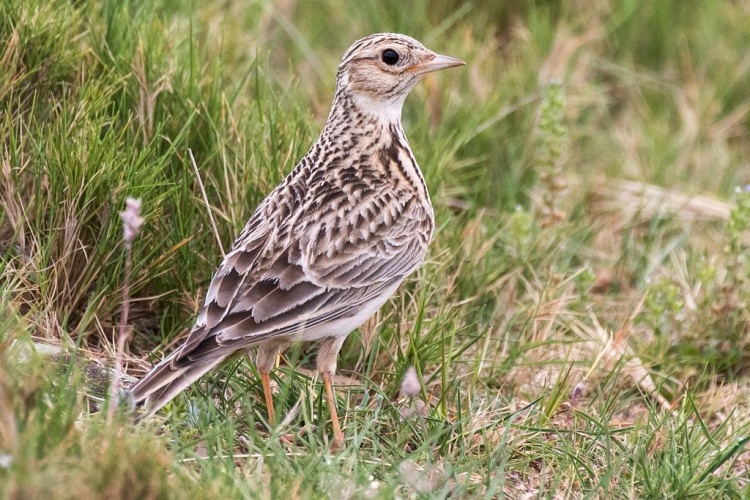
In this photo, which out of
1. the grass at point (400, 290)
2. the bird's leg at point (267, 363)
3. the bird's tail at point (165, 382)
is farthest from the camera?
the bird's leg at point (267, 363)

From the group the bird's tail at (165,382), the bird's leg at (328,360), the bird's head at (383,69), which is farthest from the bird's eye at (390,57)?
the bird's tail at (165,382)

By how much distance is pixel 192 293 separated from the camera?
5379 mm

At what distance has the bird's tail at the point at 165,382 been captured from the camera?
426 cm

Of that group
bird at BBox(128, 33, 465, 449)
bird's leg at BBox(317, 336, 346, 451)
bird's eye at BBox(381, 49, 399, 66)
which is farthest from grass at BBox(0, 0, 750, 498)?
bird's eye at BBox(381, 49, 399, 66)

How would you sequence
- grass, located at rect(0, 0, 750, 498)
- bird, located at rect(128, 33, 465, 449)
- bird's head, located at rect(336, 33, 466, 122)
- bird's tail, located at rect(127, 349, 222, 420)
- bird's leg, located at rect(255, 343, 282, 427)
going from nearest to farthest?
1. grass, located at rect(0, 0, 750, 498)
2. bird's tail, located at rect(127, 349, 222, 420)
3. bird, located at rect(128, 33, 465, 449)
4. bird's leg, located at rect(255, 343, 282, 427)
5. bird's head, located at rect(336, 33, 466, 122)

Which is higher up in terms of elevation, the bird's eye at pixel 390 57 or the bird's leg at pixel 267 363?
the bird's eye at pixel 390 57

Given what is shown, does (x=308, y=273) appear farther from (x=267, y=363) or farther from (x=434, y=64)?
(x=434, y=64)

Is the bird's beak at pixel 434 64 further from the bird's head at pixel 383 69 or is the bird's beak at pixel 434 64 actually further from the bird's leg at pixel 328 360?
the bird's leg at pixel 328 360

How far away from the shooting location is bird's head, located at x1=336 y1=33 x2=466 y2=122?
5375 mm

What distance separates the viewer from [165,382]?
428 centimetres

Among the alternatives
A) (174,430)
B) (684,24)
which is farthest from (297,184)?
(684,24)

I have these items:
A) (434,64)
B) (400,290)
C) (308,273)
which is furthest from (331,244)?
(434,64)

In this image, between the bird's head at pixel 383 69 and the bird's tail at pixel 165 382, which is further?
the bird's head at pixel 383 69

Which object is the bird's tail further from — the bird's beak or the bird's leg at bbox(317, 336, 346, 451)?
the bird's beak
